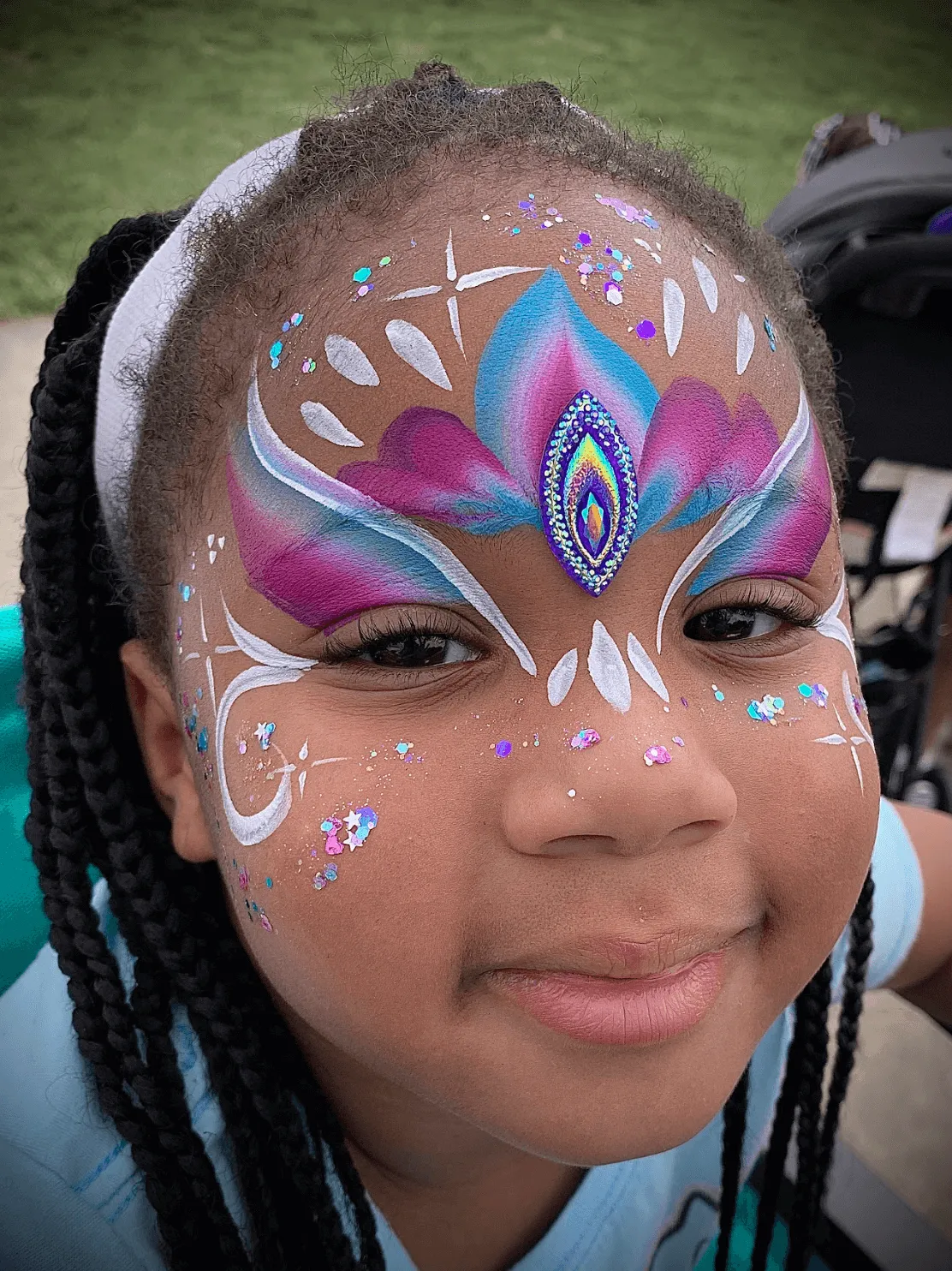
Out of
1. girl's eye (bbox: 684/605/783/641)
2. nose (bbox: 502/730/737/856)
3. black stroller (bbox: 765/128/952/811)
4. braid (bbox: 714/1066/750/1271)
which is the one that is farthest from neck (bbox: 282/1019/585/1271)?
black stroller (bbox: 765/128/952/811)

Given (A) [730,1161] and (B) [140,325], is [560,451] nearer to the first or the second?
(B) [140,325]

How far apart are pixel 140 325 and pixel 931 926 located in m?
1.19

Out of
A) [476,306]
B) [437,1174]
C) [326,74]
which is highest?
[326,74]

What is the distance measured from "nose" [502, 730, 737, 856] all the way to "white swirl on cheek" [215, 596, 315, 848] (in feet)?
0.61

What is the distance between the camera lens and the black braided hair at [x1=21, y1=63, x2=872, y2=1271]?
Answer: 930 mm

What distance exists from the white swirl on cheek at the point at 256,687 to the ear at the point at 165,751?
0.10m

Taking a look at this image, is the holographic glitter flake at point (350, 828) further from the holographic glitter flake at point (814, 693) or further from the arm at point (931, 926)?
the arm at point (931, 926)

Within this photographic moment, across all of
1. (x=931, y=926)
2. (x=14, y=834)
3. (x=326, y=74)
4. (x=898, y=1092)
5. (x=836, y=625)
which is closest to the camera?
(x=836, y=625)

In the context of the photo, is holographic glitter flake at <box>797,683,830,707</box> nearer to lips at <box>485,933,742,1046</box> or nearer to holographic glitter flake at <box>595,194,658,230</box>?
lips at <box>485,933,742,1046</box>

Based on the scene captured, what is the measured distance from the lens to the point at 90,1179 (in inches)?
39.2

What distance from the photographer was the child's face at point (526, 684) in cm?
76

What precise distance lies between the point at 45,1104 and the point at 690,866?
0.67 metres

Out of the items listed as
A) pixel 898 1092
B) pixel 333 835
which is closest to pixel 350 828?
pixel 333 835

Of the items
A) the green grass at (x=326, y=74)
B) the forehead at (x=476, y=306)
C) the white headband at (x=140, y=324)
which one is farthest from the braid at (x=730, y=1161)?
the green grass at (x=326, y=74)
